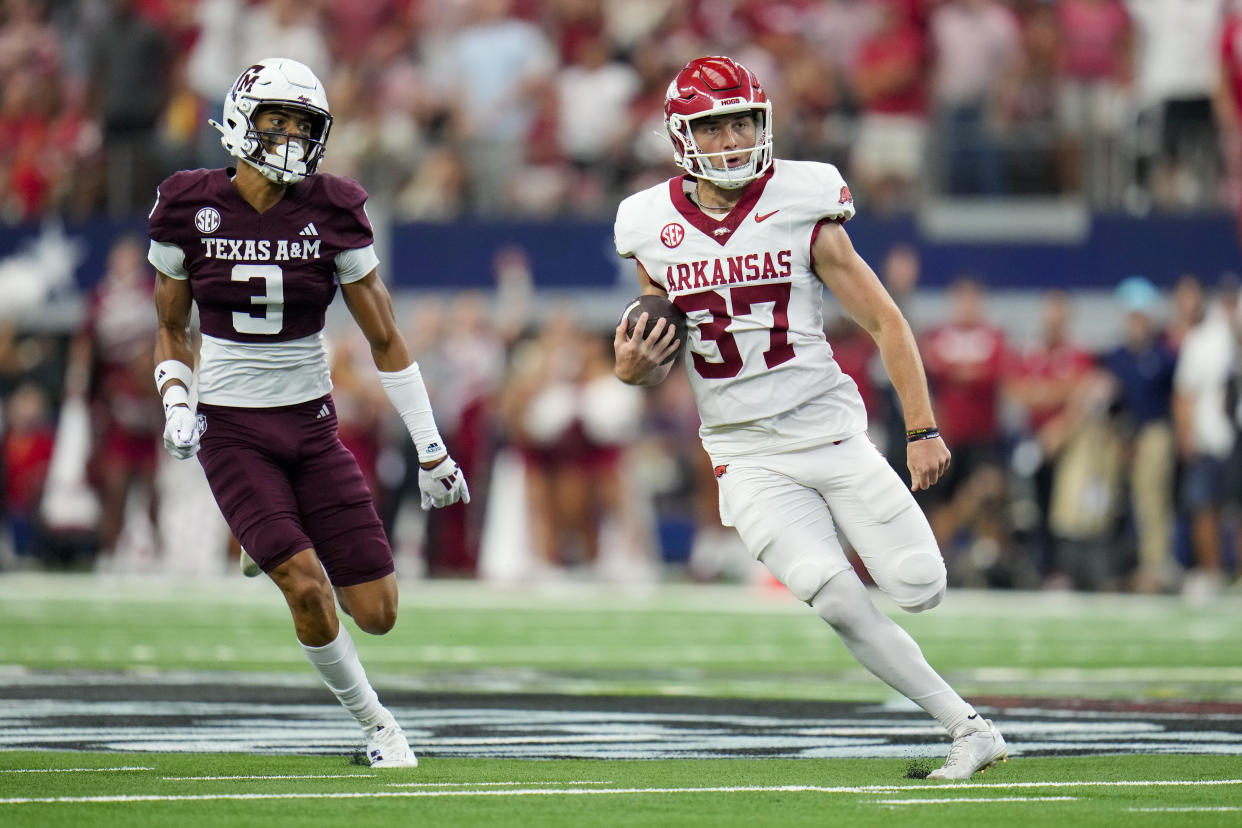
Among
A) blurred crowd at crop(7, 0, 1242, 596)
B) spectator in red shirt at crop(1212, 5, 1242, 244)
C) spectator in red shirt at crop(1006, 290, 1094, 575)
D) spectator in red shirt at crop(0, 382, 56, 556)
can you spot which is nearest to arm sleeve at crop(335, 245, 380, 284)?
blurred crowd at crop(7, 0, 1242, 596)

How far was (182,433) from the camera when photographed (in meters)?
6.02

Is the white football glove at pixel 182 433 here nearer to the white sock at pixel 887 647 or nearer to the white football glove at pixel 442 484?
the white football glove at pixel 442 484


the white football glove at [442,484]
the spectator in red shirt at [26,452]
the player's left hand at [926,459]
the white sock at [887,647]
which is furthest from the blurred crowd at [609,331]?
the white sock at [887,647]

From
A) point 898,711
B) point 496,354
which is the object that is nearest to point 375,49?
point 496,354

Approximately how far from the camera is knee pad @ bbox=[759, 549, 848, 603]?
5.69 m

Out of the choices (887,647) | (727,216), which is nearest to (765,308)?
(727,216)

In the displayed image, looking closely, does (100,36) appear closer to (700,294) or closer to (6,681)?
(6,681)

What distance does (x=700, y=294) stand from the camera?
5957mm

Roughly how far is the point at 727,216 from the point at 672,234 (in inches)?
6.5

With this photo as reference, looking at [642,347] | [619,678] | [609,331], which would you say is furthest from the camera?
[609,331]

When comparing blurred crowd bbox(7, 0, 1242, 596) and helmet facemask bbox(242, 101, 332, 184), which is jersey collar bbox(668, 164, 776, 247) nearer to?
helmet facemask bbox(242, 101, 332, 184)

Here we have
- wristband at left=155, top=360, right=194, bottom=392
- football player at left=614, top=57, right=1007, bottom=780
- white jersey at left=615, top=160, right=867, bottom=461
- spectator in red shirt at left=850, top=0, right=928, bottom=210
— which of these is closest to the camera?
football player at left=614, top=57, right=1007, bottom=780

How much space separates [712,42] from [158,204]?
36.5ft

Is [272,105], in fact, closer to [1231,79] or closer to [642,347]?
[642,347]
